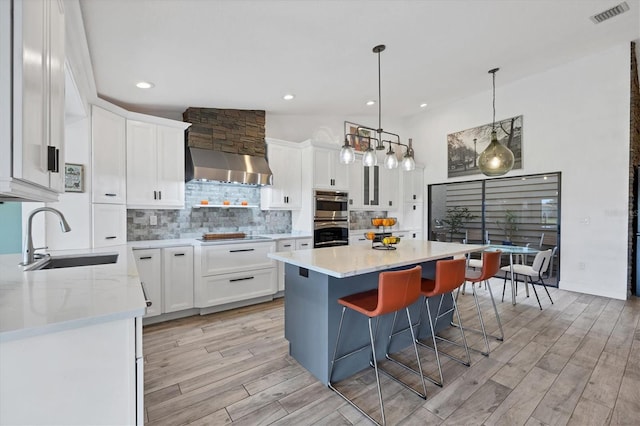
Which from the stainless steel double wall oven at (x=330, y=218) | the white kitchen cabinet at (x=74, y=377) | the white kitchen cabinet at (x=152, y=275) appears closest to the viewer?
the white kitchen cabinet at (x=74, y=377)

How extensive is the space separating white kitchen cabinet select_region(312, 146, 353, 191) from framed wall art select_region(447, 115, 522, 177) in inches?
93.7

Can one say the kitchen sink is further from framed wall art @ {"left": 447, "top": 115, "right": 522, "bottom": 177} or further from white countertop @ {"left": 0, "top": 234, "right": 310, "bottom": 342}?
framed wall art @ {"left": 447, "top": 115, "right": 522, "bottom": 177}

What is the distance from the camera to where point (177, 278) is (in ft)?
11.3

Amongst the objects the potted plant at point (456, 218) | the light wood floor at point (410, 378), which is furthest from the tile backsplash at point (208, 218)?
the potted plant at point (456, 218)

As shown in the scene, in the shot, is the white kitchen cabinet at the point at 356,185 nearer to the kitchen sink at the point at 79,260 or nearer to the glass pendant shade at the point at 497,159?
the glass pendant shade at the point at 497,159

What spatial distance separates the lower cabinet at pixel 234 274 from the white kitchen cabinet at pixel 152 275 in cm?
41

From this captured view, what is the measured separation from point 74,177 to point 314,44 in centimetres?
267

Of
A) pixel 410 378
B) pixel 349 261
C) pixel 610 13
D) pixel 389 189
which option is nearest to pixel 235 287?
pixel 349 261

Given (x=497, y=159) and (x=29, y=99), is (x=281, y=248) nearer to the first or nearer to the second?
(x=497, y=159)

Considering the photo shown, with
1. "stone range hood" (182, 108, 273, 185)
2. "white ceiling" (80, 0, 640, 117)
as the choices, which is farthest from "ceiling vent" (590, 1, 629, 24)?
"stone range hood" (182, 108, 273, 185)

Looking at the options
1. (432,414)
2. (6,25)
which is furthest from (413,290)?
(6,25)

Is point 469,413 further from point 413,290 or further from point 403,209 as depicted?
point 403,209

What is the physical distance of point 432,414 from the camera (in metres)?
1.84

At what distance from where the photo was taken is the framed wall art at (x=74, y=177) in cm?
285
